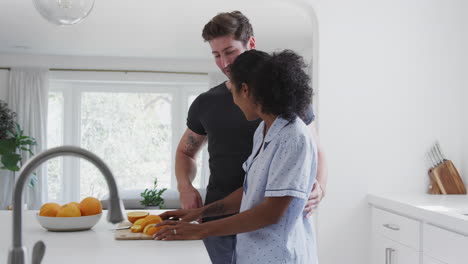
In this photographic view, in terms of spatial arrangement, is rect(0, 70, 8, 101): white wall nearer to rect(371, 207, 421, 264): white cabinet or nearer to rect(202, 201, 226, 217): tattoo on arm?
rect(371, 207, 421, 264): white cabinet

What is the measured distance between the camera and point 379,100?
329 cm

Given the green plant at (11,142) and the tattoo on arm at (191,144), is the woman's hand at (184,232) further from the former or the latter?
the green plant at (11,142)

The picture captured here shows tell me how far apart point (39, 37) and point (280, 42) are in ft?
10.4

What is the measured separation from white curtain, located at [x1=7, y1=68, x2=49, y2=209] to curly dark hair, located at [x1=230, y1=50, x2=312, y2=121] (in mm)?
7206

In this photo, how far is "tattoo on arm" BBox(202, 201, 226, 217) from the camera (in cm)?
167

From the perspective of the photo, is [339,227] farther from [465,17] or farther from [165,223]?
[165,223]

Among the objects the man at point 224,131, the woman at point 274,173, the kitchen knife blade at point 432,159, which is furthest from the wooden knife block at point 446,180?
the woman at point 274,173

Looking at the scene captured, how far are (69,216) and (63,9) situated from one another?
697 millimetres

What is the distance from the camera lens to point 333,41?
325 cm

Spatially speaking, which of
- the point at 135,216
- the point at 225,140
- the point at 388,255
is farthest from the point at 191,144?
the point at 388,255

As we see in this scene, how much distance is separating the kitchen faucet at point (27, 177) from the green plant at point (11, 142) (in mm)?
7194

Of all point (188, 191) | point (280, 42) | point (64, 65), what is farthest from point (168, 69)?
point (188, 191)

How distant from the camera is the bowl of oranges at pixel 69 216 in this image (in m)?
1.71

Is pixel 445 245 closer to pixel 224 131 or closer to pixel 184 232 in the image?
pixel 224 131
